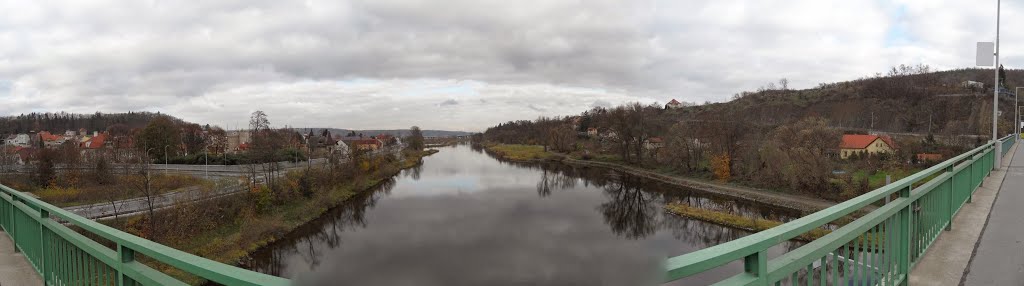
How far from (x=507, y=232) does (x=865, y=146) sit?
99.9ft

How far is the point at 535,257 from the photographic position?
17.7 metres

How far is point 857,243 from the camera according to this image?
8.23ft

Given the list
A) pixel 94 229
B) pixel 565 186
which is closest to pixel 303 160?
pixel 565 186

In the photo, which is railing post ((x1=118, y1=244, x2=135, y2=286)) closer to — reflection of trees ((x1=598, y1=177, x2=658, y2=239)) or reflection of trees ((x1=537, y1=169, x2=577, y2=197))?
reflection of trees ((x1=598, y1=177, x2=658, y2=239))

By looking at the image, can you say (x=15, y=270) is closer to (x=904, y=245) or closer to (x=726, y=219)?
(x=904, y=245)

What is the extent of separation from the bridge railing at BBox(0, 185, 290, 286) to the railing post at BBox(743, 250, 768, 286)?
Answer: 4.87 ft

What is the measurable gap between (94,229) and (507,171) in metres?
48.2

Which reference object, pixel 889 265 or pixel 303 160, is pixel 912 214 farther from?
pixel 303 160

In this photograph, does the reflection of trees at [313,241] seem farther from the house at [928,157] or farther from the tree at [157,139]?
the house at [928,157]

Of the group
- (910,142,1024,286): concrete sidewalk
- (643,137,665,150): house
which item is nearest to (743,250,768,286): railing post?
(910,142,1024,286): concrete sidewalk

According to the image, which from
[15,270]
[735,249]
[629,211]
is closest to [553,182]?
[629,211]

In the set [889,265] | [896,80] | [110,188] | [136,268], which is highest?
[896,80]

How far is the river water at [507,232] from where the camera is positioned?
52.7ft

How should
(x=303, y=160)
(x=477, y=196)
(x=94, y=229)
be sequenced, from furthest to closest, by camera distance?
(x=303, y=160) < (x=477, y=196) < (x=94, y=229)
